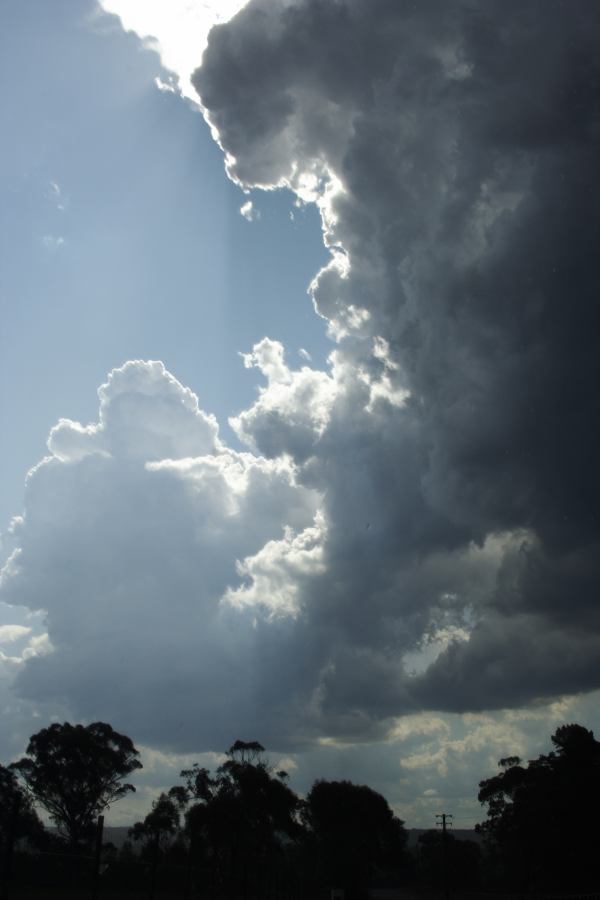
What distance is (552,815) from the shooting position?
60.2 meters

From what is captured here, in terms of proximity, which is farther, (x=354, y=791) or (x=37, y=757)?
(x=354, y=791)

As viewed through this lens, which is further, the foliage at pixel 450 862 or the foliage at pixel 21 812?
the foliage at pixel 450 862

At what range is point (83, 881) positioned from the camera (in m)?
27.9

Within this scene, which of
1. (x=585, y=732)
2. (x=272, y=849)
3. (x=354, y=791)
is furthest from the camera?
(x=354, y=791)

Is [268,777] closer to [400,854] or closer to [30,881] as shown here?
[400,854]

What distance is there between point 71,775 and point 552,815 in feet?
121

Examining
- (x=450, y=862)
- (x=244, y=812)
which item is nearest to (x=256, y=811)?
(x=244, y=812)

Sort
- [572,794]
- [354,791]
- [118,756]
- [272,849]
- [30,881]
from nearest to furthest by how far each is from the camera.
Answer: [30,881]
[572,794]
[118,756]
[272,849]
[354,791]

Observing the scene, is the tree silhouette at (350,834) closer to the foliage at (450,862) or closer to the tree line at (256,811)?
the tree line at (256,811)

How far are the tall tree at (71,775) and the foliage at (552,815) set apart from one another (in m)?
31.0

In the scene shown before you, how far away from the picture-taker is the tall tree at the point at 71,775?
66.8 meters

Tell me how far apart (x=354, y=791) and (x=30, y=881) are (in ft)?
251

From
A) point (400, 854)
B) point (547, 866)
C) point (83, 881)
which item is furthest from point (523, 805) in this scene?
point (83, 881)

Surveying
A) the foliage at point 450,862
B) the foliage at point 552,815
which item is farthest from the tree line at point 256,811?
the foliage at point 450,862
